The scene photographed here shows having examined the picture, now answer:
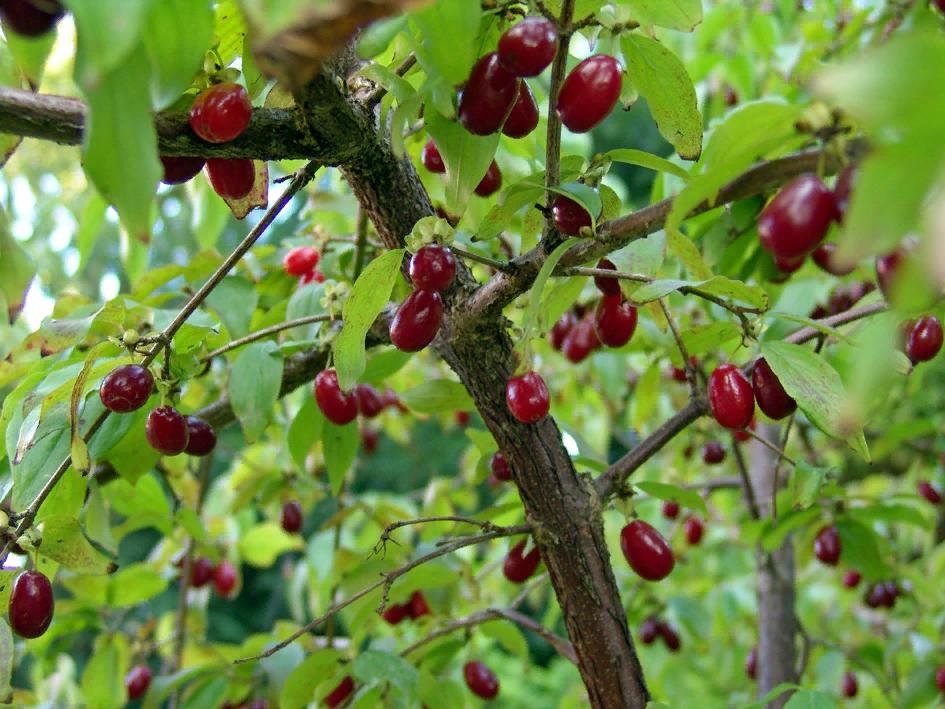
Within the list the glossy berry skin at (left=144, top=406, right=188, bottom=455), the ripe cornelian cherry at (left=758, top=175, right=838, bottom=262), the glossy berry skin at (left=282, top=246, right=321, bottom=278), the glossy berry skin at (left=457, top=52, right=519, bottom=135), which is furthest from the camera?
the glossy berry skin at (left=282, top=246, right=321, bottom=278)

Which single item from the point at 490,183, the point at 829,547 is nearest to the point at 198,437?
the point at 490,183

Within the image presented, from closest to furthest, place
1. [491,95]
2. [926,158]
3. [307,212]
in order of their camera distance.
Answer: [926,158], [491,95], [307,212]

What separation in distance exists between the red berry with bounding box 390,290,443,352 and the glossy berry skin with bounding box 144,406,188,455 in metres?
0.25

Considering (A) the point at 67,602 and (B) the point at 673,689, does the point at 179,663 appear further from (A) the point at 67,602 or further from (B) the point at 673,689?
(B) the point at 673,689

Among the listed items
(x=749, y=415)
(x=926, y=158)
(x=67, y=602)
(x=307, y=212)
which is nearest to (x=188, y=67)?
(x=926, y=158)

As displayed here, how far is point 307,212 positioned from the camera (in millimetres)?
1340

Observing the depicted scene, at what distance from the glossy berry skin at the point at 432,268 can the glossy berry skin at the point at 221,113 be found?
0.16 meters

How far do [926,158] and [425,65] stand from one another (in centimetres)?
31

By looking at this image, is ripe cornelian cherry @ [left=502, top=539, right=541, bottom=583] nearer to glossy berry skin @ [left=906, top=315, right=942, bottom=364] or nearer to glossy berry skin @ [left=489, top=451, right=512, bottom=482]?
glossy berry skin @ [left=489, top=451, right=512, bottom=482]

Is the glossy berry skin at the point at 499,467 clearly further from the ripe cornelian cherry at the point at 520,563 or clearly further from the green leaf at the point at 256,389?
the green leaf at the point at 256,389

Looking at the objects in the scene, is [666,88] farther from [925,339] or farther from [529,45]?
[925,339]

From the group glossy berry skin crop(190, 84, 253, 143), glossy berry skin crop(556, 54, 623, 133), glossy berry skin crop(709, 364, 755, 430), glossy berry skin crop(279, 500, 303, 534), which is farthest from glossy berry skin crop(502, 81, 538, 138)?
glossy berry skin crop(279, 500, 303, 534)

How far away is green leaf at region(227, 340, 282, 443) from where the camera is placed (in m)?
0.81

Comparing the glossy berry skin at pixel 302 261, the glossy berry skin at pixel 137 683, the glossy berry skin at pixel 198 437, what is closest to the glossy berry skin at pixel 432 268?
the glossy berry skin at pixel 198 437
